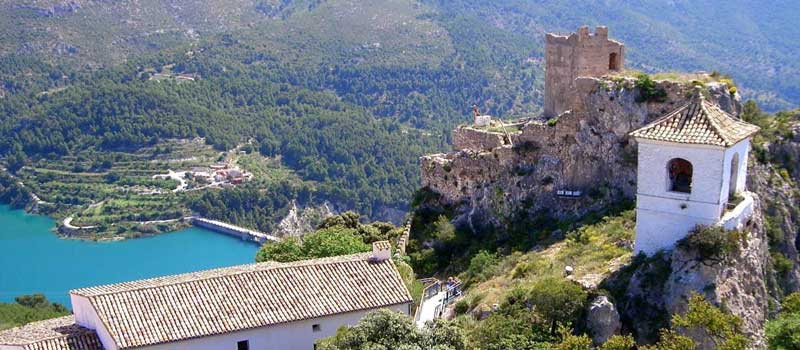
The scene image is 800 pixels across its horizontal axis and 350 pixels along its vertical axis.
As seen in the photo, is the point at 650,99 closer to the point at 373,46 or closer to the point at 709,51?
the point at 373,46

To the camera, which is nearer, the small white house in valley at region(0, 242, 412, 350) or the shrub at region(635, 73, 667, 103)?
the small white house in valley at region(0, 242, 412, 350)

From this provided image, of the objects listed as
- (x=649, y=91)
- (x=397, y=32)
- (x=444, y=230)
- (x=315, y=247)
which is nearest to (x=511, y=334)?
(x=315, y=247)

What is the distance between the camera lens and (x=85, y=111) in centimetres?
12062

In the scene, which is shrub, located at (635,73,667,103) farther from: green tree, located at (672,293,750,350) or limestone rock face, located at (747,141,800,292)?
green tree, located at (672,293,750,350)

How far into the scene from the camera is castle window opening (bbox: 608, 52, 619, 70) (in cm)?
2985

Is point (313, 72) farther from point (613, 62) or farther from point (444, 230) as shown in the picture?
point (444, 230)

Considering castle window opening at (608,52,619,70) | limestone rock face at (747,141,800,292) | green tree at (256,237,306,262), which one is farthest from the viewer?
castle window opening at (608,52,619,70)

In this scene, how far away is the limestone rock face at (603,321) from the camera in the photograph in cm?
1702

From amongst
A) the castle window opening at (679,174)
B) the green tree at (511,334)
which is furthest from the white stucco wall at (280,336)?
the castle window opening at (679,174)

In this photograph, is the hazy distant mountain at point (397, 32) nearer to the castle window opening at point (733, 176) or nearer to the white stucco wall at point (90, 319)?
the castle window opening at point (733, 176)

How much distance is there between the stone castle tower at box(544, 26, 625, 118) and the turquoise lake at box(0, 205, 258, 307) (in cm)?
5190

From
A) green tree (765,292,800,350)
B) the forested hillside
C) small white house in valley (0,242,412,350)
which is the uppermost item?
green tree (765,292,800,350)

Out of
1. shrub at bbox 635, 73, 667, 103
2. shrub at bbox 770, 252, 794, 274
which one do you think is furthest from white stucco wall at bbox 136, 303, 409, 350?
shrub at bbox 635, 73, 667, 103

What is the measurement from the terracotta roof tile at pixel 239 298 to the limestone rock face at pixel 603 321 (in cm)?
453
